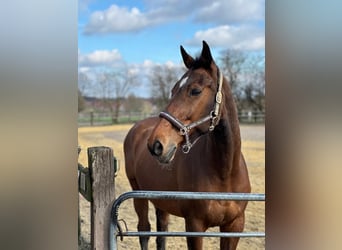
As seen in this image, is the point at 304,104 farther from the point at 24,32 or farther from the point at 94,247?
the point at 94,247

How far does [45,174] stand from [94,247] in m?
0.51

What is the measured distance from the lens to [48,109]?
0.90ft

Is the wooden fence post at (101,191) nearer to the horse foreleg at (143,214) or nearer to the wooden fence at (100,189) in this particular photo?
the wooden fence at (100,189)

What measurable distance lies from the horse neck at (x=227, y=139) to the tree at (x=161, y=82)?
186 inches

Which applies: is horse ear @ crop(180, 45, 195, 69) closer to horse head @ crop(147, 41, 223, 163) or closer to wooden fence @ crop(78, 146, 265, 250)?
horse head @ crop(147, 41, 223, 163)

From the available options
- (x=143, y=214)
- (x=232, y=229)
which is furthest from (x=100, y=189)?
(x=143, y=214)

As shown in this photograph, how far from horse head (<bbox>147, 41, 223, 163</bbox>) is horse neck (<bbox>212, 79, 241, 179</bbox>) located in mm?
58

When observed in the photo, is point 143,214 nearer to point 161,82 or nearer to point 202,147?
point 202,147

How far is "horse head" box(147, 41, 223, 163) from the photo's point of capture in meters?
0.88

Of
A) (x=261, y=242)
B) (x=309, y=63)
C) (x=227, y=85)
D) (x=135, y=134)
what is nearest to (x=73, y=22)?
(x=309, y=63)

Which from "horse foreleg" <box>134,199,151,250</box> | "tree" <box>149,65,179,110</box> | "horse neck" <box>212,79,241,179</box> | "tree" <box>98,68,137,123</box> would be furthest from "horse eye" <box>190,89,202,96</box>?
"tree" <box>149,65,179,110</box>

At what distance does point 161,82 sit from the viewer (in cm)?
644

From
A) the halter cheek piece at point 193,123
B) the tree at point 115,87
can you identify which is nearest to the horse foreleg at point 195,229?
the halter cheek piece at point 193,123

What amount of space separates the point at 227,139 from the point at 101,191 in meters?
0.42
